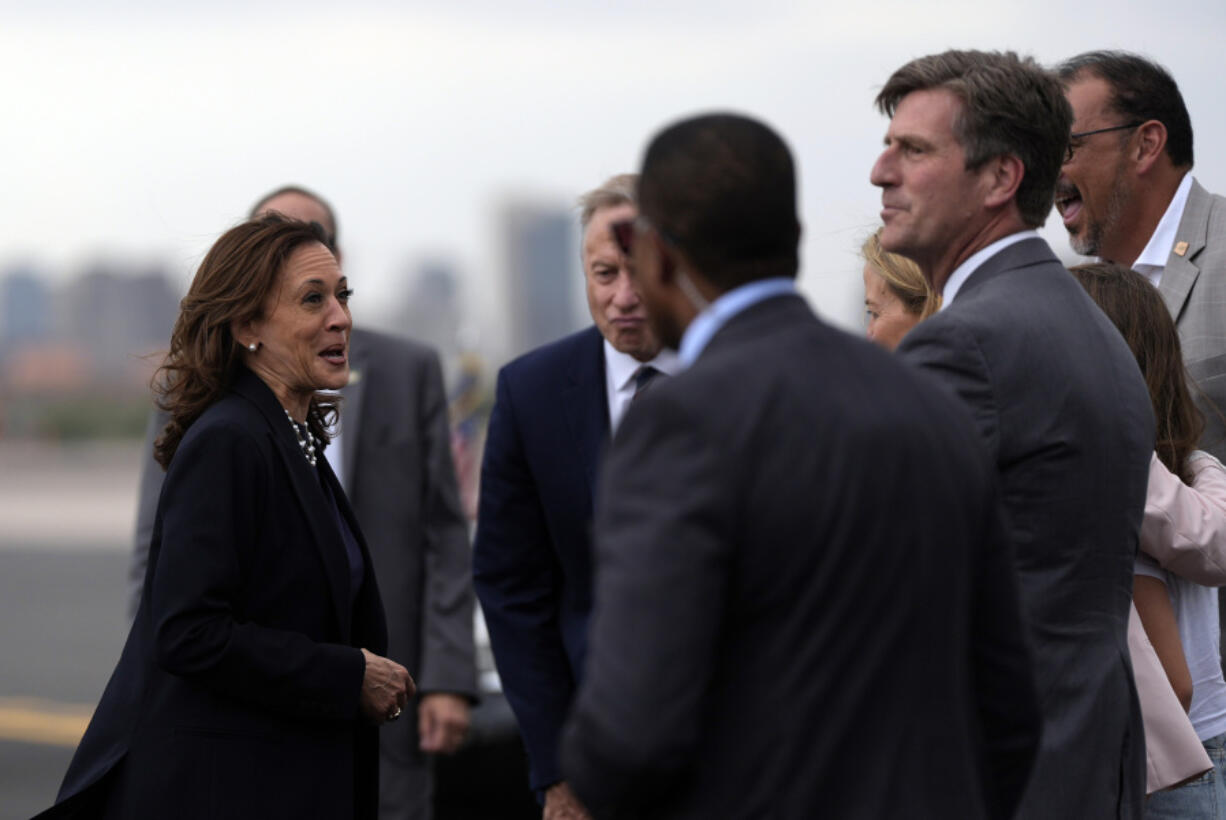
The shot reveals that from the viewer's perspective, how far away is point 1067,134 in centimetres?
276

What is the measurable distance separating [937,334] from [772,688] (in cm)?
88

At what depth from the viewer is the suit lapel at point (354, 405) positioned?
458 cm

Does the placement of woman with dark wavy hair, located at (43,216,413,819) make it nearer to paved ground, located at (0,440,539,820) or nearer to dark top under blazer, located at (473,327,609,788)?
dark top under blazer, located at (473,327,609,788)

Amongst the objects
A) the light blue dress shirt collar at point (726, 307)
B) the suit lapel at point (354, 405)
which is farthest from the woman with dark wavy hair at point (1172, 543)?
the suit lapel at point (354, 405)

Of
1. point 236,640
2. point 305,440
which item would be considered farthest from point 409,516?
point 236,640

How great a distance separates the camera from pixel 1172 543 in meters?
2.91

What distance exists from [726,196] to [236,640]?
1481 mm

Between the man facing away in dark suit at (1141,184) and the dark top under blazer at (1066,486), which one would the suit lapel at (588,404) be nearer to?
the dark top under blazer at (1066,486)

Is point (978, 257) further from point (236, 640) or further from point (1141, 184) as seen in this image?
point (236, 640)

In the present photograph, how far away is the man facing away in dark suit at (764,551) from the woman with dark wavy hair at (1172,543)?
4.24ft

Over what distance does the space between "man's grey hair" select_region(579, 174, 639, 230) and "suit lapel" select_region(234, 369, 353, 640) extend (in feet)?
2.88

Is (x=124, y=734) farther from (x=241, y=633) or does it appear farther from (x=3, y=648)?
(x=3, y=648)

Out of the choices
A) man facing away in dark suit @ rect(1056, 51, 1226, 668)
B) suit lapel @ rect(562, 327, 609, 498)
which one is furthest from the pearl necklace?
man facing away in dark suit @ rect(1056, 51, 1226, 668)

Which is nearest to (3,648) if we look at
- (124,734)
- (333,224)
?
(333,224)
